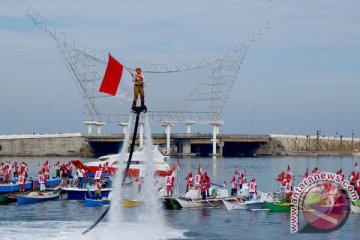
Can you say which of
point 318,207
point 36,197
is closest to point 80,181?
point 36,197

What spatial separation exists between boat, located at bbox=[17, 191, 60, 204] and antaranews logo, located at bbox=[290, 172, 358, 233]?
23257mm

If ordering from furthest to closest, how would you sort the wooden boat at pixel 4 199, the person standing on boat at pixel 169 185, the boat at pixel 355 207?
the wooden boat at pixel 4 199, the person standing on boat at pixel 169 185, the boat at pixel 355 207

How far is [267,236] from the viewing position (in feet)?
181

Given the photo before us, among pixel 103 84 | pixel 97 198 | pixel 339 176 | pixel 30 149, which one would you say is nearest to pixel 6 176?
pixel 97 198

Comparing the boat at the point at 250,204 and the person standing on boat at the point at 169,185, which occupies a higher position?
the person standing on boat at the point at 169,185

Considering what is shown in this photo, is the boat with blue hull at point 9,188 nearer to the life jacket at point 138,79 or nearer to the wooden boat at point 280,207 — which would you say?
the wooden boat at point 280,207

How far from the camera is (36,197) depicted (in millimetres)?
74000

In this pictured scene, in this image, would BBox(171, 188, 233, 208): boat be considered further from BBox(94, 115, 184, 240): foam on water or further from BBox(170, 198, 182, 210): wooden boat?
BBox(94, 115, 184, 240): foam on water

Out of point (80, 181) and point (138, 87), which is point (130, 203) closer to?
point (80, 181)

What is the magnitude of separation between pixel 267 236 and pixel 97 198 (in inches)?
785

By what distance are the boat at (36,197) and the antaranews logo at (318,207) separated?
23257mm

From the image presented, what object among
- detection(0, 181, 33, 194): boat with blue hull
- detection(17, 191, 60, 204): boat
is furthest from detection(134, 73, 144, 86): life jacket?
detection(0, 181, 33, 194): boat with blue hull

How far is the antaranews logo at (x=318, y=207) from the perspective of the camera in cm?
5762

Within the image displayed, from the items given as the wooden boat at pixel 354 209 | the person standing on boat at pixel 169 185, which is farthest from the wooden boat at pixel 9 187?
the wooden boat at pixel 354 209
